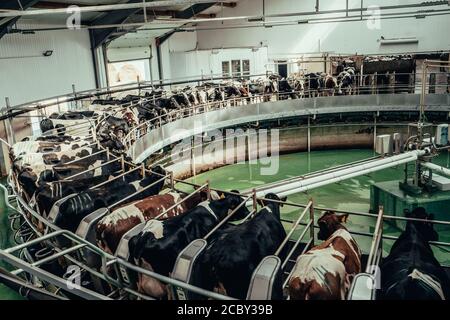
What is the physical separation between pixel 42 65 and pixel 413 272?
1236cm

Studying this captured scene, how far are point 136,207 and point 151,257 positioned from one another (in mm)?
837

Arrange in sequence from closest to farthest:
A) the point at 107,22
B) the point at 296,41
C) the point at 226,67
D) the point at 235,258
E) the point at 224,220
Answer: the point at 235,258, the point at 224,220, the point at 107,22, the point at 226,67, the point at 296,41

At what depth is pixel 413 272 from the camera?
9.62 feet

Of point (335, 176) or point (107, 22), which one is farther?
point (107, 22)

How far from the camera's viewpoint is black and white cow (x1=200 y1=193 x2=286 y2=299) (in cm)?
285

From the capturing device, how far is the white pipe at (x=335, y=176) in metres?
6.34

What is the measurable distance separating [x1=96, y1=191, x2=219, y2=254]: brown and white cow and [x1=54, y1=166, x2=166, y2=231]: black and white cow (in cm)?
33

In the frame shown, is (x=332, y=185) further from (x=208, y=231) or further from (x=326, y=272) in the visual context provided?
(x=326, y=272)

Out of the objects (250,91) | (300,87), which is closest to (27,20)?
(250,91)

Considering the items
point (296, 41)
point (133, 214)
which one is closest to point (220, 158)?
point (296, 41)

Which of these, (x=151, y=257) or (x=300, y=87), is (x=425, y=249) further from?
(x=300, y=87)

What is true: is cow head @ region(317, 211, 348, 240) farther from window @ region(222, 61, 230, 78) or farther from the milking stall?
window @ region(222, 61, 230, 78)

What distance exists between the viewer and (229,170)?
14.0 metres
